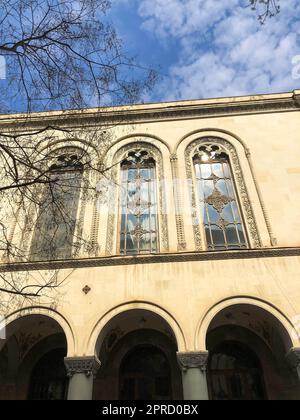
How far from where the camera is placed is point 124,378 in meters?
10.1

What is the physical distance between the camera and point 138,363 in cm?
1038

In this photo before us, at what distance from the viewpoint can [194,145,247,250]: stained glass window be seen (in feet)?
35.1

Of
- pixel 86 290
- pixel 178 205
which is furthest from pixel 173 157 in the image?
pixel 86 290

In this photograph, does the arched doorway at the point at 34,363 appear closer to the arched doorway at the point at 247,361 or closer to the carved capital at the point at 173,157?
the arched doorway at the point at 247,361

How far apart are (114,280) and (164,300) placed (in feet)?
4.75

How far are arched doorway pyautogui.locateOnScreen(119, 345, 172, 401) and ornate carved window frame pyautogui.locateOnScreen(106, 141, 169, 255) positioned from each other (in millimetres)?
3153

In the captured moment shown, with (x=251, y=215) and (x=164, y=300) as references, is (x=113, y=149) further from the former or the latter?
(x=164, y=300)

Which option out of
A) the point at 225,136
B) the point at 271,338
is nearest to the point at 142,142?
the point at 225,136

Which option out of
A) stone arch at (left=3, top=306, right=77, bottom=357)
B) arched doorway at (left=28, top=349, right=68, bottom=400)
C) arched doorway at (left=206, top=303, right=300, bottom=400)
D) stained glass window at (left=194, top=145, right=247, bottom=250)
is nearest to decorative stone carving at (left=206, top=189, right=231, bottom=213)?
stained glass window at (left=194, top=145, right=247, bottom=250)

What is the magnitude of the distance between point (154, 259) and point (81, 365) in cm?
319

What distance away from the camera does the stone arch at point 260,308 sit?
26.8 ft

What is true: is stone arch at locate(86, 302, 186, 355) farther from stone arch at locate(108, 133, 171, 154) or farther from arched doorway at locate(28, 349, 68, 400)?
stone arch at locate(108, 133, 171, 154)

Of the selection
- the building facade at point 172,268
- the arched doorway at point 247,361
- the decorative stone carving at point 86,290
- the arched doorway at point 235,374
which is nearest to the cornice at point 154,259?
the building facade at point 172,268
